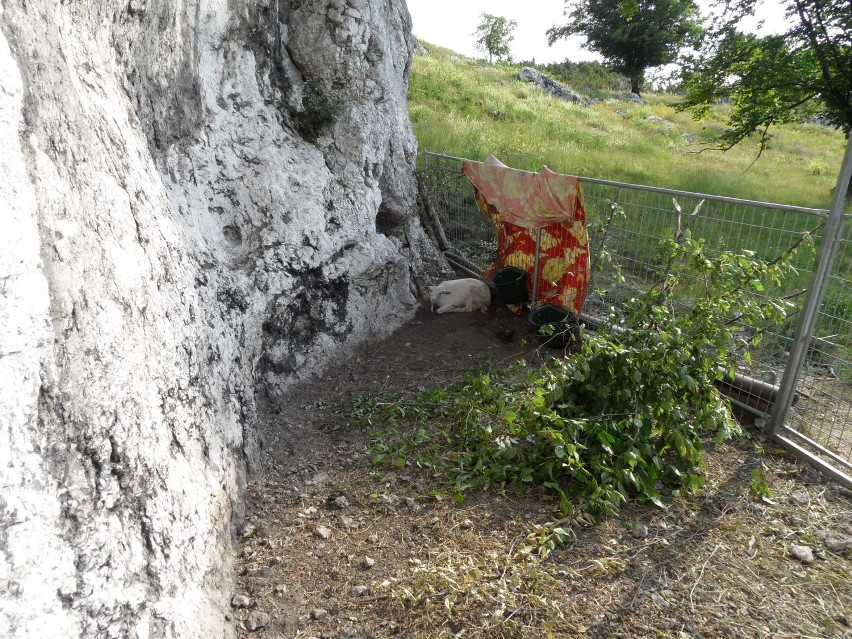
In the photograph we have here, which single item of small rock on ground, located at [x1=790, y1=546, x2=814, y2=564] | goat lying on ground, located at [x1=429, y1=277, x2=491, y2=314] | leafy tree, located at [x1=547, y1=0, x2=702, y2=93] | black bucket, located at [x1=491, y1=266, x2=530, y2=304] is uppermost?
leafy tree, located at [x1=547, y1=0, x2=702, y2=93]

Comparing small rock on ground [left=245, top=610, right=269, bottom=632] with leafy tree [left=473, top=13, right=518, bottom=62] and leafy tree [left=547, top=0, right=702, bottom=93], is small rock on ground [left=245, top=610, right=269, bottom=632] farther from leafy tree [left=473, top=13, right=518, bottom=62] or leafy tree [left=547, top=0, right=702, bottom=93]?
leafy tree [left=473, top=13, right=518, bottom=62]

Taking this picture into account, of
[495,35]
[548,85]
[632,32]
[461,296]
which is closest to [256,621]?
[461,296]

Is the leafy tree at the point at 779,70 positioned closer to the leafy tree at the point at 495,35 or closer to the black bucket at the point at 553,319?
the black bucket at the point at 553,319

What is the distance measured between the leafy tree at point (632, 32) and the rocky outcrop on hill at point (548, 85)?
7135 millimetres

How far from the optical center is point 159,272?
290 cm

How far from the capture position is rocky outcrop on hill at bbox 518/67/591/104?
28.3m

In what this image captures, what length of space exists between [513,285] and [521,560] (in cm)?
365

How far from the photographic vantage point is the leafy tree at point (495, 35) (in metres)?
50.0

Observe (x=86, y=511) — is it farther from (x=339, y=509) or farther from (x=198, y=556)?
(x=339, y=509)

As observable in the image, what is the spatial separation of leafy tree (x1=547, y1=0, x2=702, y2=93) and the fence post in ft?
108

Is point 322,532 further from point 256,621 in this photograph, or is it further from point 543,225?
point 543,225

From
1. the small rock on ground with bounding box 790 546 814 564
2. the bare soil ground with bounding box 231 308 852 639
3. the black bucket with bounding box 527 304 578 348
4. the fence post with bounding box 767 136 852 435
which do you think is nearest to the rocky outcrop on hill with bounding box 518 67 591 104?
the black bucket with bounding box 527 304 578 348

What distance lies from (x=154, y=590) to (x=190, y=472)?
617mm

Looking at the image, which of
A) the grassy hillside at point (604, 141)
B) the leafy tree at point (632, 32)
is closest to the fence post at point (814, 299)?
the grassy hillside at point (604, 141)
